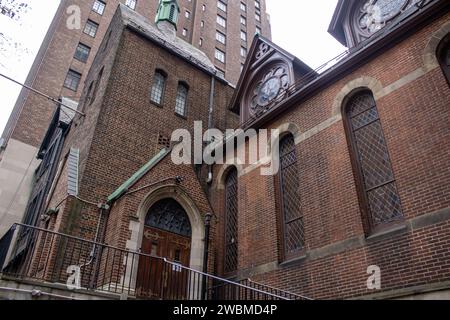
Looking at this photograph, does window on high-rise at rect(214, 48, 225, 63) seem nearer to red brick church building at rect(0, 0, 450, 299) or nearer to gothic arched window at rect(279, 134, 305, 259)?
red brick church building at rect(0, 0, 450, 299)

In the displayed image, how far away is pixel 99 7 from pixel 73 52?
279 inches

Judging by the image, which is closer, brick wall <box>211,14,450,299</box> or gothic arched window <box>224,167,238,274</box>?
brick wall <box>211,14,450,299</box>

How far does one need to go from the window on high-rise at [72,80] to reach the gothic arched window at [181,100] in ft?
51.0

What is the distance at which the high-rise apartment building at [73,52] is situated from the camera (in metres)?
24.0

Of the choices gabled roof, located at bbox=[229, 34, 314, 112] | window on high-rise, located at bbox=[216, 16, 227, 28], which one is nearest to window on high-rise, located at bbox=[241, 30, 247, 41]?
window on high-rise, located at bbox=[216, 16, 227, 28]

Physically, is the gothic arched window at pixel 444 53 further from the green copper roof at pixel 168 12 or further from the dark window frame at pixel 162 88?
the green copper roof at pixel 168 12

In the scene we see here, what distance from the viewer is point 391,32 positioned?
31.1 ft

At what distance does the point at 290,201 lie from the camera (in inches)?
442

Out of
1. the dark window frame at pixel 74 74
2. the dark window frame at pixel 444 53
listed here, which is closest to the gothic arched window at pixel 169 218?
the dark window frame at pixel 444 53

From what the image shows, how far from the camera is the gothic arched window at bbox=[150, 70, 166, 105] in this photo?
16531 mm

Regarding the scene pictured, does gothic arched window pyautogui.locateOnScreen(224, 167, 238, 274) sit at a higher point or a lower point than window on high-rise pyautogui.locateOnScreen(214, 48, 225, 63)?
lower

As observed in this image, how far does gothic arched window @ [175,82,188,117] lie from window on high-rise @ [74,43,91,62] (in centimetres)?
1751

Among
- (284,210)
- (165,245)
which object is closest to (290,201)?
(284,210)
